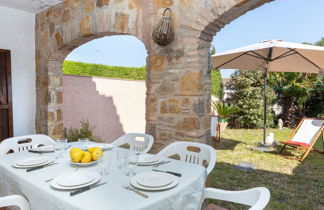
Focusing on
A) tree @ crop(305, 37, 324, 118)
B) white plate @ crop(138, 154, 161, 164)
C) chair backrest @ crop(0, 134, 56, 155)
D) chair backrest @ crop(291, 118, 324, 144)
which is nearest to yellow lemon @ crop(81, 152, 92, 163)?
white plate @ crop(138, 154, 161, 164)

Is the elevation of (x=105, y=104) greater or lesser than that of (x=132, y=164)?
greater

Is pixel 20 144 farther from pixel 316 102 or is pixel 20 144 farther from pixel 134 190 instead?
pixel 316 102

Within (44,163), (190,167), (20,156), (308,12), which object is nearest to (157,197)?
(190,167)

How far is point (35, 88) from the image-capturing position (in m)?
4.14

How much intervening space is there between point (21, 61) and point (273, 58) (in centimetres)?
483

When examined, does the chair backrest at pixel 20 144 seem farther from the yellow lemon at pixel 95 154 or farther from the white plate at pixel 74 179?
the white plate at pixel 74 179

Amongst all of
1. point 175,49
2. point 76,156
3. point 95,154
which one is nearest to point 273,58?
point 175,49

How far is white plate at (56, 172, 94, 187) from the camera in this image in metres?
1.21

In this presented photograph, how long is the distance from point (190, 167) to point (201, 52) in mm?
1241

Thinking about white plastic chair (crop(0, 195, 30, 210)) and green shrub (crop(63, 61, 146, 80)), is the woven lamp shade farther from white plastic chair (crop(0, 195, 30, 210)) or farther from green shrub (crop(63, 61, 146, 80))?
green shrub (crop(63, 61, 146, 80))

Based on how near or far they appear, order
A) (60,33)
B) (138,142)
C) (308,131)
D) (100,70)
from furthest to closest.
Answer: (100,70) < (308,131) < (60,33) < (138,142)

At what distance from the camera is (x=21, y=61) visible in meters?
3.94

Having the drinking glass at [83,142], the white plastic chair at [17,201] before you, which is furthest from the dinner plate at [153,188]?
the drinking glass at [83,142]

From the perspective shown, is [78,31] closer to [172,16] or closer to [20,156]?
[172,16]
